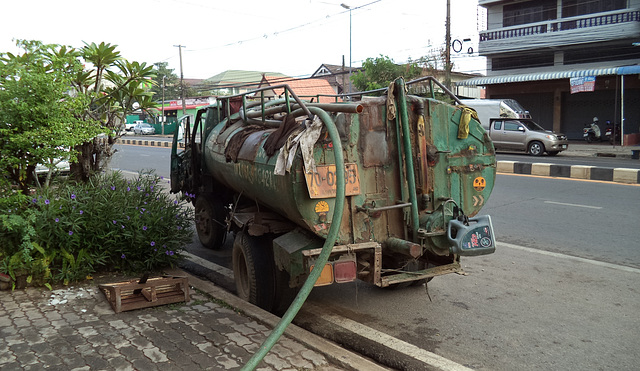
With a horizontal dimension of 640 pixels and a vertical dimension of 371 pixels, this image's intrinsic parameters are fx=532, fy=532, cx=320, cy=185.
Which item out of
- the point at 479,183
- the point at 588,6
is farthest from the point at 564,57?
the point at 479,183

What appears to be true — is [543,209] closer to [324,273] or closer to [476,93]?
[324,273]

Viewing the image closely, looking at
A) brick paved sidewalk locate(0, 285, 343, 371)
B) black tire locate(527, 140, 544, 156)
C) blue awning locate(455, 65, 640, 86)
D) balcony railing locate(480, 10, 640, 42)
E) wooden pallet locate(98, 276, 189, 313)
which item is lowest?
brick paved sidewalk locate(0, 285, 343, 371)

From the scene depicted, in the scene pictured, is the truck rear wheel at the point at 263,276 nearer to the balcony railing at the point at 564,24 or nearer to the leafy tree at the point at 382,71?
the leafy tree at the point at 382,71

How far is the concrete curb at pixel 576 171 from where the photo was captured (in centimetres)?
1252

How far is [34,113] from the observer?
204 inches

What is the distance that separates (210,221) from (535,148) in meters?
16.9

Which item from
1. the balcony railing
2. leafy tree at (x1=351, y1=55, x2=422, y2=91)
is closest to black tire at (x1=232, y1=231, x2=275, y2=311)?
leafy tree at (x1=351, y1=55, x2=422, y2=91)

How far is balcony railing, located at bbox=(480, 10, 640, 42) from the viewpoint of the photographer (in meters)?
25.0

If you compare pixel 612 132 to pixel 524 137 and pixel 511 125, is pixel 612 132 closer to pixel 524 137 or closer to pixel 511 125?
pixel 524 137

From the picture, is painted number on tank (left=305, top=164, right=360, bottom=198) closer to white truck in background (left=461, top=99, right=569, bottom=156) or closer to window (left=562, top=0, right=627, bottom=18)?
white truck in background (left=461, top=99, right=569, bottom=156)

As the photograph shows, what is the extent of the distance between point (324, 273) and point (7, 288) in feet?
10.7

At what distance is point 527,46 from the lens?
28.3m

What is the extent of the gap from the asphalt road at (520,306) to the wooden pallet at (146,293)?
105cm

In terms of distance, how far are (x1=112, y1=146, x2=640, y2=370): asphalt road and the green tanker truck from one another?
1.69 feet
